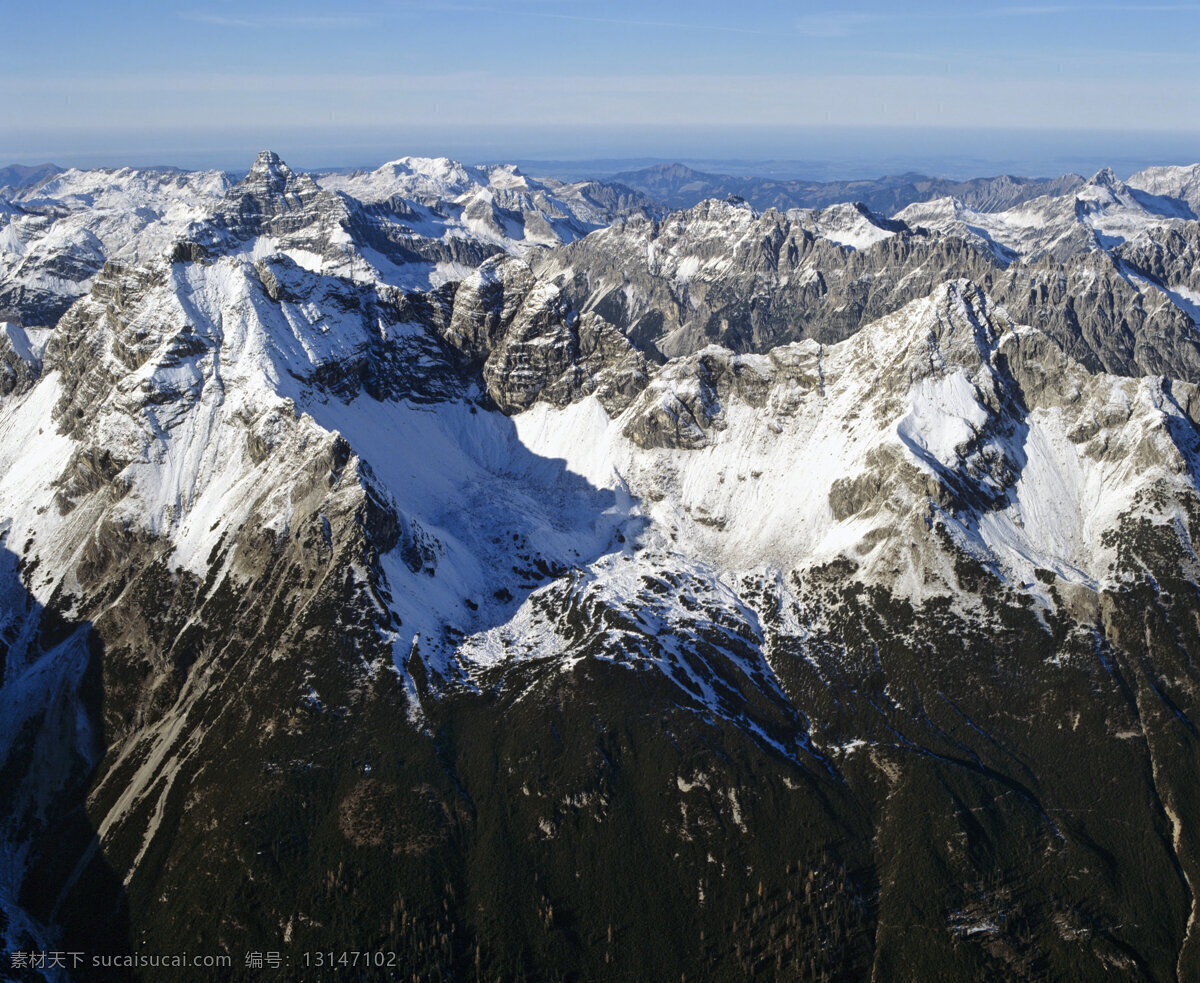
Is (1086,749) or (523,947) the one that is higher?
(1086,749)

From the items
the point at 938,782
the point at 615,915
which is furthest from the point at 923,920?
the point at 615,915

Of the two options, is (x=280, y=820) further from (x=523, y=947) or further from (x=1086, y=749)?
(x=1086, y=749)

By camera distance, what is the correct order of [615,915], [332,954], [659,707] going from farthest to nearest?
[659,707] < [615,915] < [332,954]

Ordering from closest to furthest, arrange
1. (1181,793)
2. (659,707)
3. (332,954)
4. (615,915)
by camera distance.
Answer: (332,954) < (615,915) < (1181,793) < (659,707)

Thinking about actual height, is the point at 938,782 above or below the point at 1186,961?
above

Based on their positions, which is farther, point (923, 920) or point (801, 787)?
point (801, 787)

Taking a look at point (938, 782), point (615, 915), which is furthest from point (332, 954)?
point (938, 782)

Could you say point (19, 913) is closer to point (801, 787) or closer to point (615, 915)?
point (615, 915)

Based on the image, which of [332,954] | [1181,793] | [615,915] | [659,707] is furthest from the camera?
[659,707]

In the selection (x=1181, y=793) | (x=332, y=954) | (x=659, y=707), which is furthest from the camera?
(x=659, y=707)
